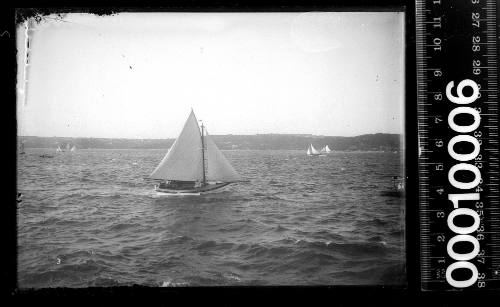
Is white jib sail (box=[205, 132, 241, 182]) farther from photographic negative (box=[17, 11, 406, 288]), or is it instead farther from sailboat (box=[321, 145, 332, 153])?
sailboat (box=[321, 145, 332, 153])

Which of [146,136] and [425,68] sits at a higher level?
[425,68]

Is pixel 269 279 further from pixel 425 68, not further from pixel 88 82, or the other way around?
pixel 88 82

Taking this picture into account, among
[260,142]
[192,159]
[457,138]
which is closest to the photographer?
[457,138]

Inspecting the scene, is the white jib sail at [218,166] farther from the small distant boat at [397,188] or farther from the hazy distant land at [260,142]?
the small distant boat at [397,188]

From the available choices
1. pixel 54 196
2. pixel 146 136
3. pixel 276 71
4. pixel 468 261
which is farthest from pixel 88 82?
pixel 468 261

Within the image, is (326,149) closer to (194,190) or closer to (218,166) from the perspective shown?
(218,166)

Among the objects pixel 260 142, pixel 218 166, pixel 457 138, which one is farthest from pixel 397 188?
pixel 218 166

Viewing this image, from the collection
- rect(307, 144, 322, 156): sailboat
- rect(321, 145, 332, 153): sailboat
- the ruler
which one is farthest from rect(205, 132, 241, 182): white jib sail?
the ruler
